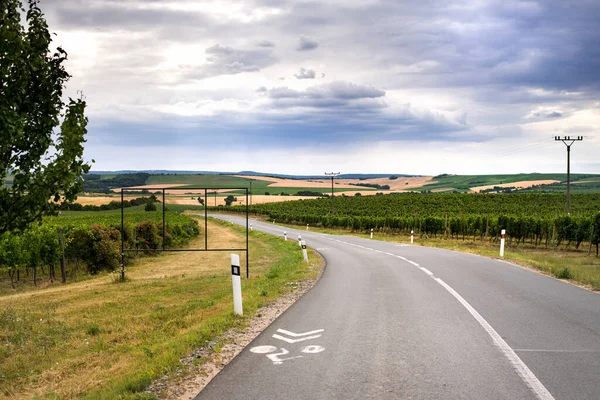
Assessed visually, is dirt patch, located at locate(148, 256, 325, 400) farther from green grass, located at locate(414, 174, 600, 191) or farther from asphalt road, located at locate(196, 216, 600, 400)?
green grass, located at locate(414, 174, 600, 191)

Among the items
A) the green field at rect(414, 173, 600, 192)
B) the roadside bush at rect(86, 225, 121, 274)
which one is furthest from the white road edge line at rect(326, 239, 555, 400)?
the green field at rect(414, 173, 600, 192)

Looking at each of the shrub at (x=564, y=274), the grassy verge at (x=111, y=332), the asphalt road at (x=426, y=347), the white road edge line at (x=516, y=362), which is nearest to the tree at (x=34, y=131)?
the grassy verge at (x=111, y=332)

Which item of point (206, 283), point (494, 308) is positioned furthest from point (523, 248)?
point (494, 308)

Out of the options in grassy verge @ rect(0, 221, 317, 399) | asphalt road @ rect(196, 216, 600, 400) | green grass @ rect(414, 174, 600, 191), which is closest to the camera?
asphalt road @ rect(196, 216, 600, 400)

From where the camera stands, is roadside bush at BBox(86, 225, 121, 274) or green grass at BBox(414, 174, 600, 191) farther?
green grass at BBox(414, 174, 600, 191)

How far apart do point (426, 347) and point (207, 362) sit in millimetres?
3023

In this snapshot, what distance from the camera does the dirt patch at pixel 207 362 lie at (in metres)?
5.41

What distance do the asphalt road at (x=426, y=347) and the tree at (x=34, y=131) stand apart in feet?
16.8

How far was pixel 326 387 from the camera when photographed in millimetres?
5227

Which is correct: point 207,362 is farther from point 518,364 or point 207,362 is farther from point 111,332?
point 111,332

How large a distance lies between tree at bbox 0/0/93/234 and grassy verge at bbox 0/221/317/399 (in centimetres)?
272

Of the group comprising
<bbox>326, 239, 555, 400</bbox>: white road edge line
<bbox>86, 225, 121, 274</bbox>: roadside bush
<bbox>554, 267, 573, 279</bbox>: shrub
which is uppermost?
<bbox>326, 239, 555, 400</bbox>: white road edge line

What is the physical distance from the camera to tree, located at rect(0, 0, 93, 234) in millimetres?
8789

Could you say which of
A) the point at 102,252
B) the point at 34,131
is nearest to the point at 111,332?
the point at 34,131
